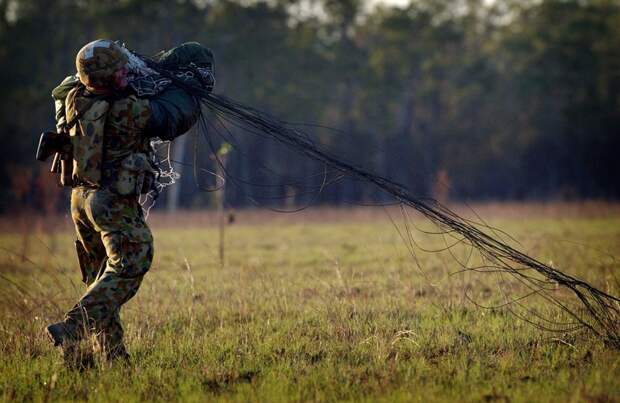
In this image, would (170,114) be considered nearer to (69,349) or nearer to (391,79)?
(69,349)

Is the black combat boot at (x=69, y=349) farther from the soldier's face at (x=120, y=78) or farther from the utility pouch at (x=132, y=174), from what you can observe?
the soldier's face at (x=120, y=78)

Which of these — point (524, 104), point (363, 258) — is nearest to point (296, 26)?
point (524, 104)

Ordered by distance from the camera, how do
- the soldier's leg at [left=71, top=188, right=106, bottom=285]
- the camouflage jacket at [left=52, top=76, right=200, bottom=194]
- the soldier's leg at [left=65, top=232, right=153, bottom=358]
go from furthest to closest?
the soldier's leg at [left=71, top=188, right=106, bottom=285]
the camouflage jacket at [left=52, top=76, right=200, bottom=194]
the soldier's leg at [left=65, top=232, right=153, bottom=358]

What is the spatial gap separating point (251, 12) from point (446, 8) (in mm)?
16821

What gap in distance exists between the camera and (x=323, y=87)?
44250 mm

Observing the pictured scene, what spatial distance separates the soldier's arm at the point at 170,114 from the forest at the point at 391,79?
3090 centimetres

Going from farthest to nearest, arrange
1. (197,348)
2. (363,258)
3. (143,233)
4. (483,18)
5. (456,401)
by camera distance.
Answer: (483,18) → (363,258) → (197,348) → (143,233) → (456,401)

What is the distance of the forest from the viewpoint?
121 feet

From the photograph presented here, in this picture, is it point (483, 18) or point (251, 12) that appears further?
point (483, 18)

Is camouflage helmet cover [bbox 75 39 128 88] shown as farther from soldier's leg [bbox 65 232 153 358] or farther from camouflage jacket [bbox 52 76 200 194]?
soldier's leg [bbox 65 232 153 358]

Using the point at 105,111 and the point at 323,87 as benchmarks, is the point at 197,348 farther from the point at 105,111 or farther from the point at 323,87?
the point at 323,87

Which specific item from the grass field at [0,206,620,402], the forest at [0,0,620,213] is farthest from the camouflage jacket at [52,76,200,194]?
the forest at [0,0,620,213]

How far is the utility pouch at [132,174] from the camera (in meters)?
4.17

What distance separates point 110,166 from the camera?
13.9ft
